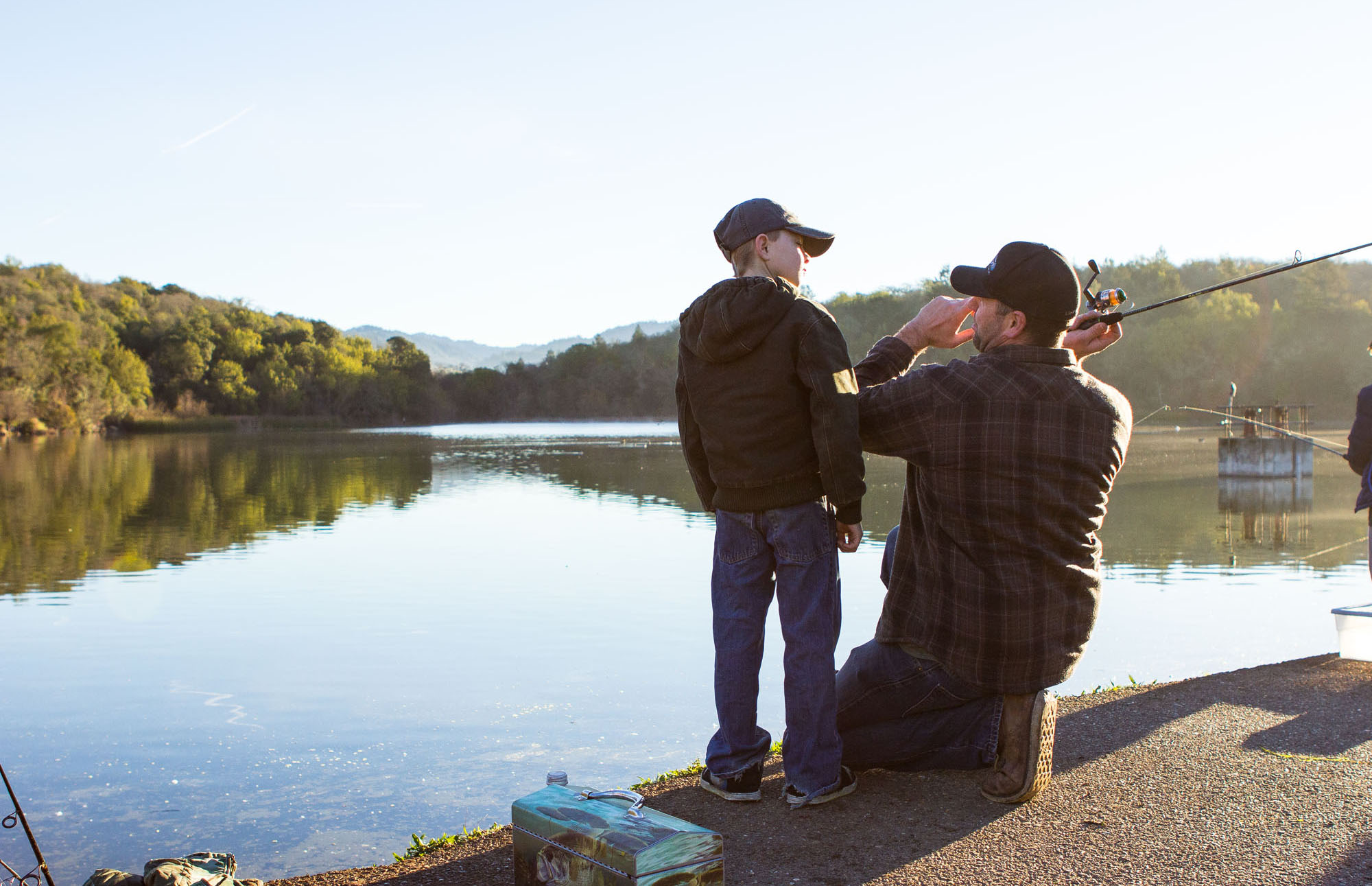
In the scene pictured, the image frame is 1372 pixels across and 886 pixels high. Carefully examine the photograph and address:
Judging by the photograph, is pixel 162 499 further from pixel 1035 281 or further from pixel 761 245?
pixel 1035 281

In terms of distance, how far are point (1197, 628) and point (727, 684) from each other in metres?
5.75

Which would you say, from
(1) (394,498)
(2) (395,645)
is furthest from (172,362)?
(2) (395,645)

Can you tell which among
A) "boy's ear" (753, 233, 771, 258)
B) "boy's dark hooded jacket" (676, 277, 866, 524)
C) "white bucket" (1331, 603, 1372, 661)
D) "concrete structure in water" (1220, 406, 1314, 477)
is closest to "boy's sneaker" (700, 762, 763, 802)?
"boy's dark hooded jacket" (676, 277, 866, 524)

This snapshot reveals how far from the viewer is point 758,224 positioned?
10.9 feet

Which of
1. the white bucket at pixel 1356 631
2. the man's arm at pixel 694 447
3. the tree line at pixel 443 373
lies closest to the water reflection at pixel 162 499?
the man's arm at pixel 694 447

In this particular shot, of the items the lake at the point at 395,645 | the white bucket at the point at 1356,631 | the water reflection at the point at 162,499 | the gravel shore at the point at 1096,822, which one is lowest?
the lake at the point at 395,645

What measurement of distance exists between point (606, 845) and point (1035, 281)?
6.40ft

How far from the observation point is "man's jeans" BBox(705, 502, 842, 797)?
322cm

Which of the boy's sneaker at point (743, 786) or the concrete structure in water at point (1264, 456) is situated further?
the concrete structure in water at point (1264, 456)

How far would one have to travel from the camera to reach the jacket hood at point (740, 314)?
10.3 feet

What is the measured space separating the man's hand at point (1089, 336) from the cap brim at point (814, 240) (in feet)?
2.96

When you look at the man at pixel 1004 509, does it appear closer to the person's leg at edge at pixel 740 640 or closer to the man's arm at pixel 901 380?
the man's arm at pixel 901 380

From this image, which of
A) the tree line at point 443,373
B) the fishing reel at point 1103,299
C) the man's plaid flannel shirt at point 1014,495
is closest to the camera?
the man's plaid flannel shirt at point 1014,495

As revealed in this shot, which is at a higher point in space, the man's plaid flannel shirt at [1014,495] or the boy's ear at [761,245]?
the boy's ear at [761,245]
